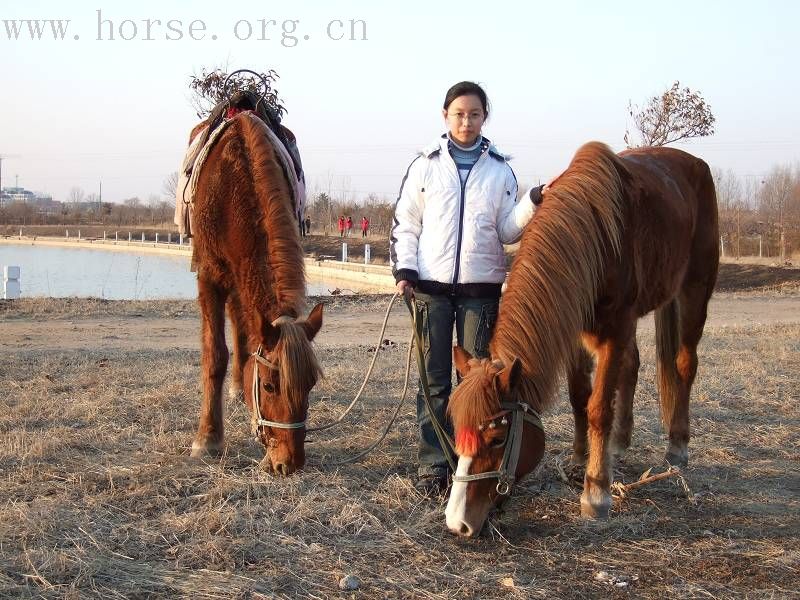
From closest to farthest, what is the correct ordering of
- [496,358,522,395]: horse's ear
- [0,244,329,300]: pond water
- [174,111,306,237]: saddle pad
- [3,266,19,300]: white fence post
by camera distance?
[496,358,522,395]: horse's ear < [174,111,306,237]: saddle pad < [3,266,19,300]: white fence post < [0,244,329,300]: pond water

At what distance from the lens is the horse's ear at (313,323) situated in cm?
419

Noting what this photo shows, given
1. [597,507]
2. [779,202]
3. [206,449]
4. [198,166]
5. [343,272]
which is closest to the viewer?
[597,507]

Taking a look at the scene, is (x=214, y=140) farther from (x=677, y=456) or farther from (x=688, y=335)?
(x=677, y=456)

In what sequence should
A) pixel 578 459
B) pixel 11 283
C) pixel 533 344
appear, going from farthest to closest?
pixel 11 283 → pixel 578 459 → pixel 533 344

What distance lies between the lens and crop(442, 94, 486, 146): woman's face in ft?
13.2

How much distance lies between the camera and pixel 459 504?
331 centimetres

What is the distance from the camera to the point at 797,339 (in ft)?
31.2

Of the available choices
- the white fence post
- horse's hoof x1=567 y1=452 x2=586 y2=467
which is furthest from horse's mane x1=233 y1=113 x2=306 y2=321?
the white fence post

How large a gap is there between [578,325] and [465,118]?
124cm

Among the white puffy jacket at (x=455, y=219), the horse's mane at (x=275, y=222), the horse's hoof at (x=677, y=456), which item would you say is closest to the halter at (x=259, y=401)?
the horse's mane at (x=275, y=222)

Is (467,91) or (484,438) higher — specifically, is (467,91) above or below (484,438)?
above

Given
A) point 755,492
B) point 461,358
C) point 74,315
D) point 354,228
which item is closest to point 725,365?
point 755,492

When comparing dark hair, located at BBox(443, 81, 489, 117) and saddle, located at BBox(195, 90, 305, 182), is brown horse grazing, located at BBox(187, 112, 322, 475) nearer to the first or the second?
saddle, located at BBox(195, 90, 305, 182)

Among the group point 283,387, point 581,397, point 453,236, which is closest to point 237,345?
point 283,387
